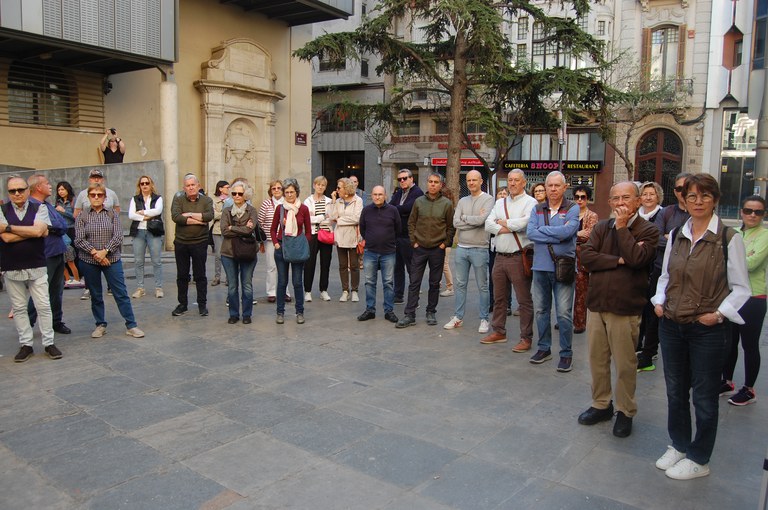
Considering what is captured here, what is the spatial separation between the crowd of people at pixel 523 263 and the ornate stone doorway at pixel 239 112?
7.97 metres

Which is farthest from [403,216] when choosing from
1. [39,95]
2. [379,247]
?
[39,95]

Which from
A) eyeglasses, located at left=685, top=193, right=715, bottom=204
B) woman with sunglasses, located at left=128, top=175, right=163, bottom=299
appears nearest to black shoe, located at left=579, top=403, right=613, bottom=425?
eyeglasses, located at left=685, top=193, right=715, bottom=204

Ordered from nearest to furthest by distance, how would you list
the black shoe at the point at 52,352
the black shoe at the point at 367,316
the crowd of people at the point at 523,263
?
the crowd of people at the point at 523,263 → the black shoe at the point at 52,352 → the black shoe at the point at 367,316

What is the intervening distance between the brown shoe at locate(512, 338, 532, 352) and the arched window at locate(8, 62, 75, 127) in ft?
43.0

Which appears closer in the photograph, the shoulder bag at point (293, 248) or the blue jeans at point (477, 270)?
the blue jeans at point (477, 270)

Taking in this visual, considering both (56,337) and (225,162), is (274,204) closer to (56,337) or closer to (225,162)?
(56,337)

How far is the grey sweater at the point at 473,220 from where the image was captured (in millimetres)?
7637

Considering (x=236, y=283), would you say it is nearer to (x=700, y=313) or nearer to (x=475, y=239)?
(x=475, y=239)

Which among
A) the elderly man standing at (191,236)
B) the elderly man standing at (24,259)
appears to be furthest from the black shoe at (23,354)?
the elderly man standing at (191,236)

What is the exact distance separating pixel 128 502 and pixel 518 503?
2297mm

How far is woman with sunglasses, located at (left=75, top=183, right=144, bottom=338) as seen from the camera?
717cm

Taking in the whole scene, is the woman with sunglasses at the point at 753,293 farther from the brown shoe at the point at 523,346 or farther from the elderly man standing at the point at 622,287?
the brown shoe at the point at 523,346

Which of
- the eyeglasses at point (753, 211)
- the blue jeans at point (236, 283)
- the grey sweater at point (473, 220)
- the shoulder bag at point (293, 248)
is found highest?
the eyeglasses at point (753, 211)

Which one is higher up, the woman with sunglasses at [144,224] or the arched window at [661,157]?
the arched window at [661,157]
